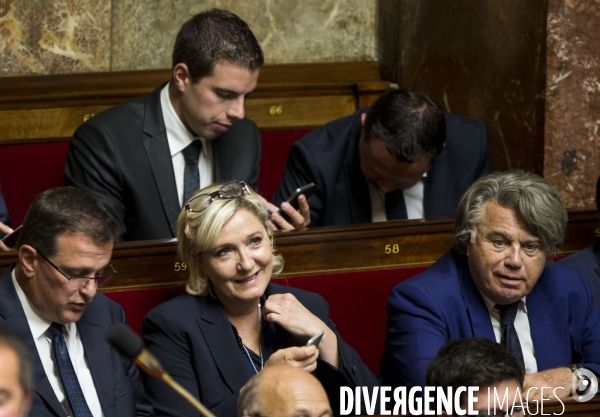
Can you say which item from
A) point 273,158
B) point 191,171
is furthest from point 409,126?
point 273,158

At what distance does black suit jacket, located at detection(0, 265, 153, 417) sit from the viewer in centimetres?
233

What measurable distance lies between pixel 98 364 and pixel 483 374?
3.23 feet

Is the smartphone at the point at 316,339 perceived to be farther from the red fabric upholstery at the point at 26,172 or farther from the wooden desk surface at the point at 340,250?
the red fabric upholstery at the point at 26,172

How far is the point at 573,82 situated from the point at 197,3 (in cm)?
179

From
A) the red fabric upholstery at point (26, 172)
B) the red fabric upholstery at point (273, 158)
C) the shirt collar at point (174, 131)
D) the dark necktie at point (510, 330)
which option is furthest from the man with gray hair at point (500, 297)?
the red fabric upholstery at point (26, 172)

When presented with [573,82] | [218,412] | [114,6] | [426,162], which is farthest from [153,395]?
[114,6]

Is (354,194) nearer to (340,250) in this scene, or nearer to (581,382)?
(340,250)

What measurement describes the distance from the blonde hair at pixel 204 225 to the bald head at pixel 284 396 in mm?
640

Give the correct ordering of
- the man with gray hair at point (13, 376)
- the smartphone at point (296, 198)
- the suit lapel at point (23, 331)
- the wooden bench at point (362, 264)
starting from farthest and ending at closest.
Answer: the smartphone at point (296, 198), the wooden bench at point (362, 264), the suit lapel at point (23, 331), the man with gray hair at point (13, 376)

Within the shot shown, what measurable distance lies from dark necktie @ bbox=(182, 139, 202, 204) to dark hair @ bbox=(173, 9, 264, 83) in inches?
9.3

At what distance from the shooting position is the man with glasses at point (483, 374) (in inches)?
81.0

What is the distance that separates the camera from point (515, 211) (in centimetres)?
263

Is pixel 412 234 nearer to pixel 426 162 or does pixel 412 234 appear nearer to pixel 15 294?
pixel 426 162

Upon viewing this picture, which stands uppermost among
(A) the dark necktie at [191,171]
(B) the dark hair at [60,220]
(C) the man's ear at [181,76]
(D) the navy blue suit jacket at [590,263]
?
(C) the man's ear at [181,76]
